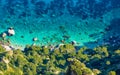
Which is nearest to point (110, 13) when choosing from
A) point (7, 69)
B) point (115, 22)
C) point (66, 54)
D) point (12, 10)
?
point (115, 22)

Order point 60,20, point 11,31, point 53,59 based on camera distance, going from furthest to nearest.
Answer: point 60,20 → point 11,31 → point 53,59

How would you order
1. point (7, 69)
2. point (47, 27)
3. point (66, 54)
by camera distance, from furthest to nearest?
point (47, 27) → point (66, 54) → point (7, 69)

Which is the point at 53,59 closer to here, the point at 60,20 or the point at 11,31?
the point at 11,31

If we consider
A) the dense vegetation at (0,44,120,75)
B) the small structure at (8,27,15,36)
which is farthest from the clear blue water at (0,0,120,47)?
the dense vegetation at (0,44,120,75)

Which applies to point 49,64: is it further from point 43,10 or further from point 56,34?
point 43,10

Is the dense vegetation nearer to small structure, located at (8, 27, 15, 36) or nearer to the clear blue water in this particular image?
the clear blue water

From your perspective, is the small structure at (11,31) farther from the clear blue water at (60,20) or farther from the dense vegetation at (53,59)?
the dense vegetation at (53,59)

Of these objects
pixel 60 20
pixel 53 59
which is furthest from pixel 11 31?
pixel 53 59
